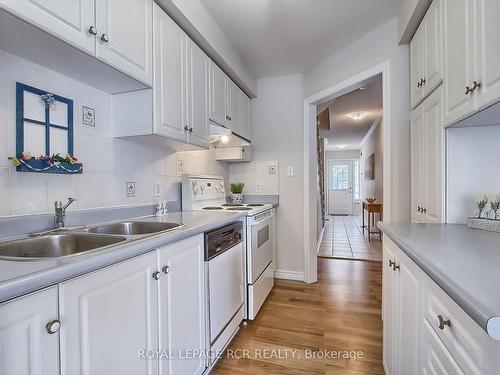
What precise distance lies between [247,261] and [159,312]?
3.45 feet

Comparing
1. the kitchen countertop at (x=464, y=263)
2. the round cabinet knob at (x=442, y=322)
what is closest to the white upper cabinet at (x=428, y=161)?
the kitchen countertop at (x=464, y=263)

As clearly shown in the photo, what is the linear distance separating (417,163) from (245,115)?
1790mm

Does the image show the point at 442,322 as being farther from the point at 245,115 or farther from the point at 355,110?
the point at 355,110

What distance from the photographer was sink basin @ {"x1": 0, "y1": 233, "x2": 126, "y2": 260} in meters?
0.96

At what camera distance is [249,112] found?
3.04 m

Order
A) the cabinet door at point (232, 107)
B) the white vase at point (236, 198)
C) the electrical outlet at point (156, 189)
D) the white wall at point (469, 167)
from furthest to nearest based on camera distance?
the white vase at point (236, 198) → the cabinet door at point (232, 107) → the electrical outlet at point (156, 189) → the white wall at point (469, 167)

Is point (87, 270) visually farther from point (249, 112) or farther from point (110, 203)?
point (249, 112)

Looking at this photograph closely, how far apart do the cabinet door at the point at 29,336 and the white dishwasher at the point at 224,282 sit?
2.69 feet

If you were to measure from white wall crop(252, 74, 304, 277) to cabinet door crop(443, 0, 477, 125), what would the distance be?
1700mm

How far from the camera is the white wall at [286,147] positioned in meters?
2.94

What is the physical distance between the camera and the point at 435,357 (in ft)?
2.42

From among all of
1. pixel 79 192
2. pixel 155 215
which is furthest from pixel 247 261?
pixel 79 192

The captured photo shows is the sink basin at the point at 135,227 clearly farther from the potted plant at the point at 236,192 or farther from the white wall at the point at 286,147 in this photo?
the white wall at the point at 286,147

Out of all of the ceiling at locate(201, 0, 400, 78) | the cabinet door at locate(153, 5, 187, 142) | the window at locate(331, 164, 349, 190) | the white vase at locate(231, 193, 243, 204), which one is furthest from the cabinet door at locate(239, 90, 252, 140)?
the window at locate(331, 164, 349, 190)
